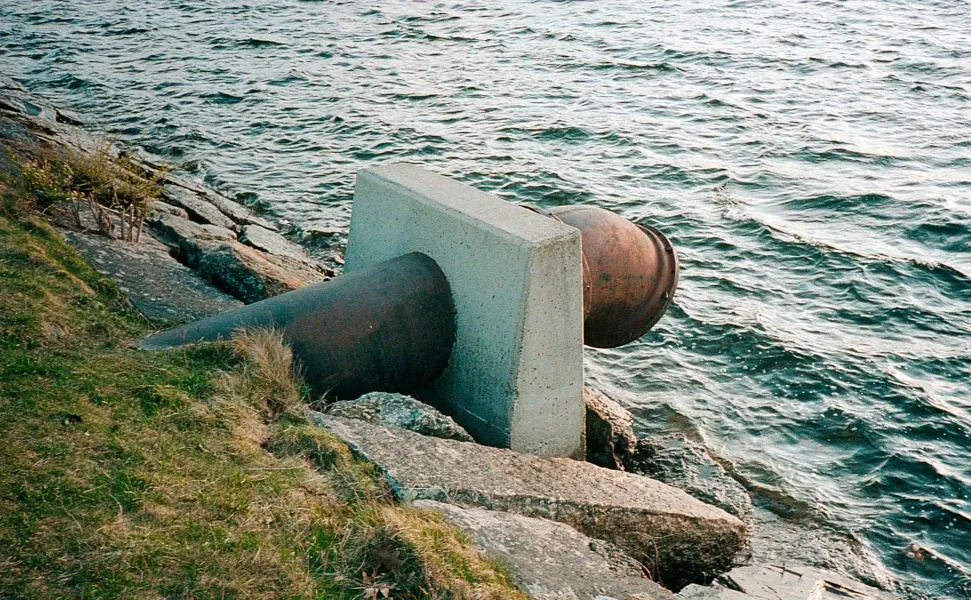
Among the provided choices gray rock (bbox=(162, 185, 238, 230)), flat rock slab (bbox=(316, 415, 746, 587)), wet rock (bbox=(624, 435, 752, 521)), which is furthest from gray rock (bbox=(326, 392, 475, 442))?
gray rock (bbox=(162, 185, 238, 230))

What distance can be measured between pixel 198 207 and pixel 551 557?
7.13 m

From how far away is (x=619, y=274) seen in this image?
6.23m

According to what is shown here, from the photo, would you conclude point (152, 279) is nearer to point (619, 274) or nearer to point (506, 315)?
point (506, 315)

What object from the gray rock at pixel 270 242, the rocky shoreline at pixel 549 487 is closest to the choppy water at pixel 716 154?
the gray rock at pixel 270 242

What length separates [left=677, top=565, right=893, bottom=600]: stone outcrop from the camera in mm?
4285

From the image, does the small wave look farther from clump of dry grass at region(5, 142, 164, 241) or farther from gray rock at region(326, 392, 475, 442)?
gray rock at region(326, 392, 475, 442)

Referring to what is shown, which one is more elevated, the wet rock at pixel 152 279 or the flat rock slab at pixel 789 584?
the wet rock at pixel 152 279

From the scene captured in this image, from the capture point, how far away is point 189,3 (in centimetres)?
2217

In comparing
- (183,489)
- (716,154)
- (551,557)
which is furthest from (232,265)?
(716,154)

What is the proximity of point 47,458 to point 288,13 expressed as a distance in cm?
1858

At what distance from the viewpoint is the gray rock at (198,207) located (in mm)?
9703

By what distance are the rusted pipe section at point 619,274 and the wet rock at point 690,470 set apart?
30.9 inches

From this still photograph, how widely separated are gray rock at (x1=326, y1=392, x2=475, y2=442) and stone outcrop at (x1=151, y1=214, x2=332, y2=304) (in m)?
2.09

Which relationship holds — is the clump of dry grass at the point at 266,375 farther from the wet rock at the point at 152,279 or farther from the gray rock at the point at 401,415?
the wet rock at the point at 152,279
